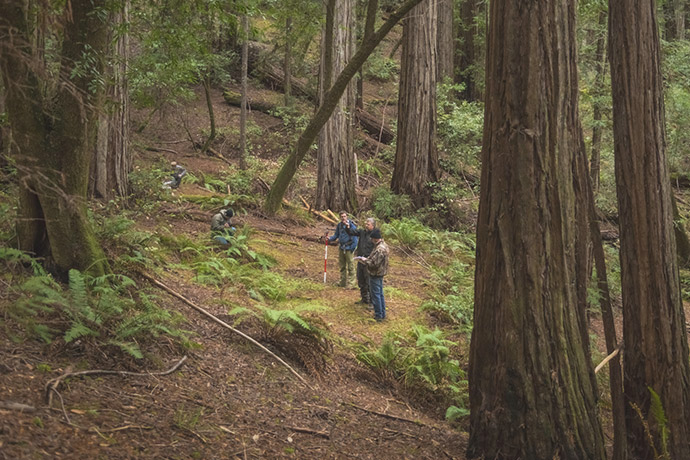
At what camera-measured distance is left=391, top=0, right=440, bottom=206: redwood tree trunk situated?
671 inches

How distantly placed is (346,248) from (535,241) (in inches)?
257

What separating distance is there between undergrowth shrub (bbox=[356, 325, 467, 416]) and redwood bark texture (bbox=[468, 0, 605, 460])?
240 cm

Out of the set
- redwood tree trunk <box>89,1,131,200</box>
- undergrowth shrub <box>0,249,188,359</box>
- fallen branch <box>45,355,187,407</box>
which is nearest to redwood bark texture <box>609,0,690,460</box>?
fallen branch <box>45,355,187,407</box>

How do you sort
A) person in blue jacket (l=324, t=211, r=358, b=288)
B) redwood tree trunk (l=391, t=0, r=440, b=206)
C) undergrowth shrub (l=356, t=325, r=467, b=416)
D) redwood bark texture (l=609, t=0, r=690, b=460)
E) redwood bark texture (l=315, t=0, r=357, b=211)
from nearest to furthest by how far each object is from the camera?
redwood bark texture (l=609, t=0, r=690, b=460)
undergrowth shrub (l=356, t=325, r=467, b=416)
person in blue jacket (l=324, t=211, r=358, b=288)
redwood bark texture (l=315, t=0, r=357, b=211)
redwood tree trunk (l=391, t=0, r=440, b=206)

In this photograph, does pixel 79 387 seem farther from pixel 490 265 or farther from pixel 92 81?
pixel 490 265

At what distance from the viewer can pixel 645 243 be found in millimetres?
6871

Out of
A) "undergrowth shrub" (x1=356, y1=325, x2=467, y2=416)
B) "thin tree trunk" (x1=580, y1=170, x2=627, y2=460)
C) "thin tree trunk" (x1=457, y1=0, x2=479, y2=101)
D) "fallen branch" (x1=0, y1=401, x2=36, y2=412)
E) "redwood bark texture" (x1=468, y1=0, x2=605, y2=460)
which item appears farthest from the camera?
"thin tree trunk" (x1=457, y1=0, x2=479, y2=101)

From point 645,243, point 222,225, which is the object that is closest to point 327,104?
point 222,225

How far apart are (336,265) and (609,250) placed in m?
8.07

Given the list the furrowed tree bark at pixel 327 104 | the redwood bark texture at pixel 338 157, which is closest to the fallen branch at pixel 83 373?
the furrowed tree bark at pixel 327 104

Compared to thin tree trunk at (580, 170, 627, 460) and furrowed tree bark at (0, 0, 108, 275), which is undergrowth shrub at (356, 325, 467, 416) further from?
furrowed tree bark at (0, 0, 108, 275)

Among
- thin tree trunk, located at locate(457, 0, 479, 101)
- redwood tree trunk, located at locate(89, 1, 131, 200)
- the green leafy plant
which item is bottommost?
the green leafy plant

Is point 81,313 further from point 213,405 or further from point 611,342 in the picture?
point 611,342

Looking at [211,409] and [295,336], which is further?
[295,336]
